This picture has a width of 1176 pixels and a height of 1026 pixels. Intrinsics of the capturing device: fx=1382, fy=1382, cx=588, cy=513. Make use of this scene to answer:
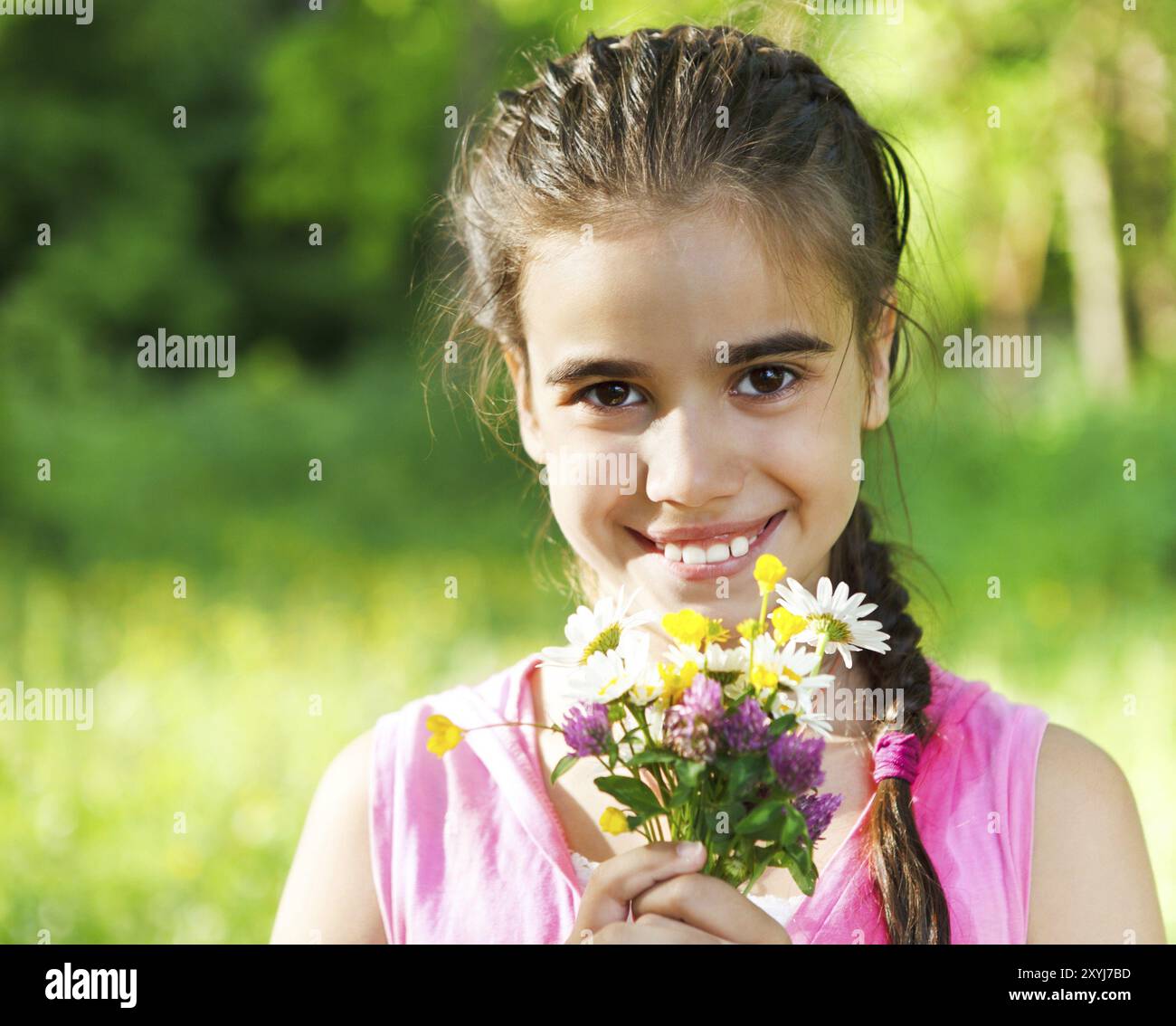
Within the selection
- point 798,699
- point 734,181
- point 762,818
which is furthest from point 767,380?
point 762,818

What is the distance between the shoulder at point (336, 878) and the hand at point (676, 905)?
69 centimetres

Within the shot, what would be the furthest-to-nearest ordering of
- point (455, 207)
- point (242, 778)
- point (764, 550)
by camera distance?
point (242, 778) → point (455, 207) → point (764, 550)

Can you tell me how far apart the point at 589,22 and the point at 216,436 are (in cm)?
451

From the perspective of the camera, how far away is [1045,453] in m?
9.07

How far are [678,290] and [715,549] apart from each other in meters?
0.38

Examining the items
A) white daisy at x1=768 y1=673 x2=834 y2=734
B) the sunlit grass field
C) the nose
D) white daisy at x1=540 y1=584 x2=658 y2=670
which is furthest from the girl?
white daisy at x1=768 y1=673 x2=834 y2=734

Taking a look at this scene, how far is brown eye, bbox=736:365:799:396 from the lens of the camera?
194cm

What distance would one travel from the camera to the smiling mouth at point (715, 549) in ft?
6.52

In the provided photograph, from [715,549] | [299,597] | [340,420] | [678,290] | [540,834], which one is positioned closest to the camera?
[678,290]

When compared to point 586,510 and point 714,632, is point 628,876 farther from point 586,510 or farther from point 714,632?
point 586,510

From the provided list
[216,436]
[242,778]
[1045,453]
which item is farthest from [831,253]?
[216,436]

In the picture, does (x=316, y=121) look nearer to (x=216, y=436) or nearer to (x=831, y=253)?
(x=216, y=436)

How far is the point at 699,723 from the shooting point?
1.47 m

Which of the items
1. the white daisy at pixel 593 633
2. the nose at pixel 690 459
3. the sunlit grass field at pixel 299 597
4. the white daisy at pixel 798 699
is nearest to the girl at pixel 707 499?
the nose at pixel 690 459
